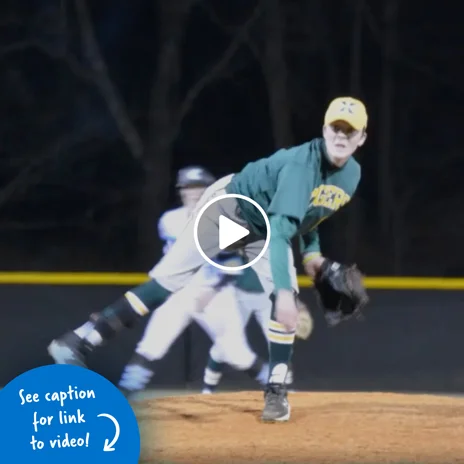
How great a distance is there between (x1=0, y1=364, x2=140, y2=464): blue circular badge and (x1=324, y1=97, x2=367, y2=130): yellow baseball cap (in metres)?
1.08

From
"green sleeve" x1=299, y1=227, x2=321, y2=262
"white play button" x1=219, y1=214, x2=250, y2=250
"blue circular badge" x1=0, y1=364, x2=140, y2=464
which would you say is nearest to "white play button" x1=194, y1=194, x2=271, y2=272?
"white play button" x1=219, y1=214, x2=250, y2=250

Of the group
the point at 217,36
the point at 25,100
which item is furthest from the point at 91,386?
the point at 217,36

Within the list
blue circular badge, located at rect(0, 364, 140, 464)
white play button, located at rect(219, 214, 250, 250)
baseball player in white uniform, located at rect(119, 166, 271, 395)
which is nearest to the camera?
blue circular badge, located at rect(0, 364, 140, 464)

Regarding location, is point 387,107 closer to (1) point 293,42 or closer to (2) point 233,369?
(1) point 293,42

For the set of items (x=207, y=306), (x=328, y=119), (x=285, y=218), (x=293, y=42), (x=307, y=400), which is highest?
(x=293, y=42)

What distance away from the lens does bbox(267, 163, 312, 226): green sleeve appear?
318cm

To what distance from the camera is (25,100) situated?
10.7ft

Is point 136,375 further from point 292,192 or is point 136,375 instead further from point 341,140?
point 341,140

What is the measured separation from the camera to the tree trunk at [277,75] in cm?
326

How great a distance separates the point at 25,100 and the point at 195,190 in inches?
23.4

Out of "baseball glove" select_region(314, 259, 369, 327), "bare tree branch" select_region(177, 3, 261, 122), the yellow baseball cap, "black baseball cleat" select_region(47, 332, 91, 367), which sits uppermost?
"bare tree branch" select_region(177, 3, 261, 122)

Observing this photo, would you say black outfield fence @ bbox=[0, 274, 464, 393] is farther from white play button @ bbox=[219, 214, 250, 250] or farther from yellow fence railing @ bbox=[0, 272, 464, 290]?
white play button @ bbox=[219, 214, 250, 250]

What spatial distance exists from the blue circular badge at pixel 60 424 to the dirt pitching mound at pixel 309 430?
295mm

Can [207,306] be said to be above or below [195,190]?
below
